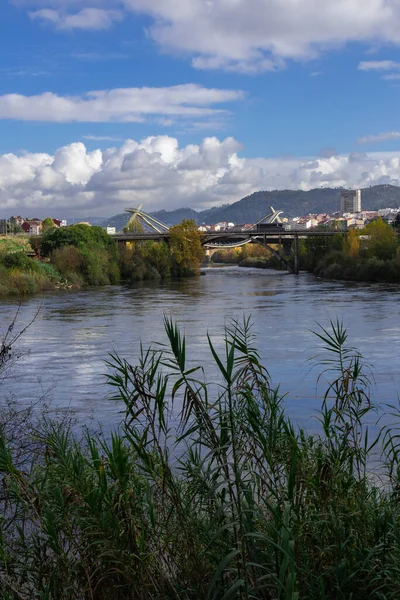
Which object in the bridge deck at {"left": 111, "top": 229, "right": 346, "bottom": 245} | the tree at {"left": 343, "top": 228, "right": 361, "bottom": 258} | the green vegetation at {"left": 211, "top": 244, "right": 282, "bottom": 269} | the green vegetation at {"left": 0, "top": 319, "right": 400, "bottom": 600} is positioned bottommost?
the green vegetation at {"left": 211, "top": 244, "right": 282, "bottom": 269}

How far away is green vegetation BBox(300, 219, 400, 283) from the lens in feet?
169

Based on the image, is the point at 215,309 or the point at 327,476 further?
the point at 215,309

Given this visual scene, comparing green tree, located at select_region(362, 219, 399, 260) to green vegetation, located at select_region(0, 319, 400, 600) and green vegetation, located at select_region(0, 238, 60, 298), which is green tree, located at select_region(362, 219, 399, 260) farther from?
green vegetation, located at select_region(0, 319, 400, 600)

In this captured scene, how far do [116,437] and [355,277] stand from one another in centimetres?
5181

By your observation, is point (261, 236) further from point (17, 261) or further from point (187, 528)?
point (187, 528)

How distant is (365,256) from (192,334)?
3721 cm

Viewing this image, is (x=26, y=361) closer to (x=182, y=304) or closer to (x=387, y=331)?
(x=387, y=331)

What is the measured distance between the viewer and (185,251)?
71375 mm

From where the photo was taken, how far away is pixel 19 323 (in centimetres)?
2647

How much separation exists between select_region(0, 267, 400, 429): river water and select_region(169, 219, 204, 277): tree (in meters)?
27.8

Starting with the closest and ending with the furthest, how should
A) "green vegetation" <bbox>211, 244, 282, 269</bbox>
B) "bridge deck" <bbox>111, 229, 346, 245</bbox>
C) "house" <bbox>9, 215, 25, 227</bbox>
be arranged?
"bridge deck" <bbox>111, 229, 346, 245</bbox>, "green vegetation" <bbox>211, 244, 282, 269</bbox>, "house" <bbox>9, 215, 25, 227</bbox>

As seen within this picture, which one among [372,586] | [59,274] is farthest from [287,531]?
[59,274]

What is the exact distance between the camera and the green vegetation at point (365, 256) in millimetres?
51553

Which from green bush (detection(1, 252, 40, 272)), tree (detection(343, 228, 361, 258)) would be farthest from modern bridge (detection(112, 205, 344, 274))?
green bush (detection(1, 252, 40, 272))
